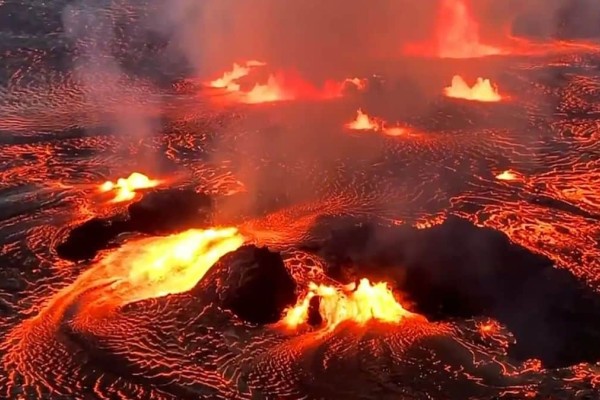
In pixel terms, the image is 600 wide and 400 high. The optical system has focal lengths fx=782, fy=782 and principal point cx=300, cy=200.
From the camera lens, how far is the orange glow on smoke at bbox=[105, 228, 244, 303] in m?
8.12

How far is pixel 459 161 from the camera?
11227mm

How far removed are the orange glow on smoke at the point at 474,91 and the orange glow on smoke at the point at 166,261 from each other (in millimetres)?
6382

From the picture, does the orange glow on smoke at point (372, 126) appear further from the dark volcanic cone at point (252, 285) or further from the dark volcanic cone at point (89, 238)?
the dark volcanic cone at point (252, 285)

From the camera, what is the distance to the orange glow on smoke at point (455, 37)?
17.3 metres

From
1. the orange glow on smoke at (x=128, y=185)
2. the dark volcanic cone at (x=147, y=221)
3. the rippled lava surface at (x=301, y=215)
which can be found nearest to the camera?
the rippled lava surface at (x=301, y=215)

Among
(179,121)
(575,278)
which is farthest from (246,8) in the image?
(575,278)

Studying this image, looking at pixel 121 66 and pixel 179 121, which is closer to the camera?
pixel 179 121

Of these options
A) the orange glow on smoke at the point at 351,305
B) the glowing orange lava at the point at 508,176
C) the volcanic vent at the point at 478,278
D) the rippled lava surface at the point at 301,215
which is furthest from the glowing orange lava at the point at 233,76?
the orange glow on smoke at the point at 351,305

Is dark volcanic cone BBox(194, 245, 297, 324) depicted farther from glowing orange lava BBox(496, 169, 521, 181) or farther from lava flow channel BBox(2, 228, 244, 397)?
glowing orange lava BBox(496, 169, 521, 181)

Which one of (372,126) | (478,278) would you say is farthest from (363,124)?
(478,278)

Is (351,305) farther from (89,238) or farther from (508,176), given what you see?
(508,176)

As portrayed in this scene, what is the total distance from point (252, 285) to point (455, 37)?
12.1 meters

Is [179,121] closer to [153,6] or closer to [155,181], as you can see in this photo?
[155,181]

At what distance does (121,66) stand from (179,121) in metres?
3.98
